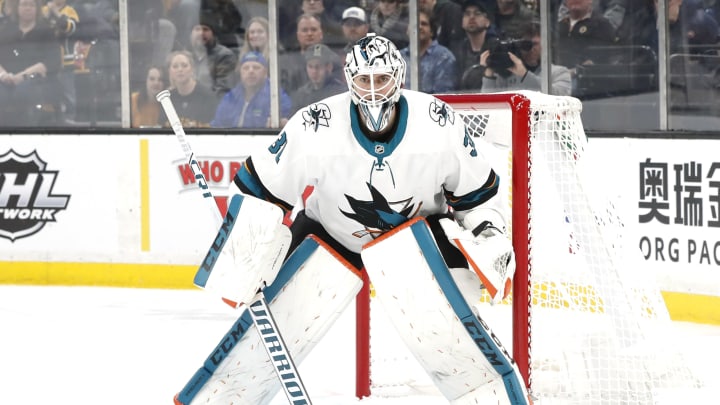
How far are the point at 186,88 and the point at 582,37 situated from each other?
Answer: 6.52 feet

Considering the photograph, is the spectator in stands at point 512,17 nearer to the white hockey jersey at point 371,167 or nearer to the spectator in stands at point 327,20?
the spectator in stands at point 327,20

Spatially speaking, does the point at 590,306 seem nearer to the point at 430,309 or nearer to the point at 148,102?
the point at 430,309

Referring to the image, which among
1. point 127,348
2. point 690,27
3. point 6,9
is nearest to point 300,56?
point 6,9

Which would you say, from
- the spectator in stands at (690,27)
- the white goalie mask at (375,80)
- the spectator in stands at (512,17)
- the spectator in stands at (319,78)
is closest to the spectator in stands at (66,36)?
the spectator in stands at (319,78)

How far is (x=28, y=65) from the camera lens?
6.68 meters

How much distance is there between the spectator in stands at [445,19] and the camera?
20.4ft

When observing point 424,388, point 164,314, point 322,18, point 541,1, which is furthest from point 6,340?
point 541,1

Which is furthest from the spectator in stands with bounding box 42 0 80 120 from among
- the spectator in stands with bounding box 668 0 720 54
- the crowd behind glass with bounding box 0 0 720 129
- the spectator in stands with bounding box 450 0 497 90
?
the spectator in stands with bounding box 668 0 720 54

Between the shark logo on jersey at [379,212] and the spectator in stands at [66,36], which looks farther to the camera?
the spectator in stands at [66,36]

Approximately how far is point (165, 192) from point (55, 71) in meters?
0.96

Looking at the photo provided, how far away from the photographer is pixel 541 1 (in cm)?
597

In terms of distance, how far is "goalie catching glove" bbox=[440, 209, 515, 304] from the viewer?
300 cm

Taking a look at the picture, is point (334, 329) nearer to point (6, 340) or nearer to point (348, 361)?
point (348, 361)

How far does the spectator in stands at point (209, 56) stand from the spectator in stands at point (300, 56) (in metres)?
0.32
